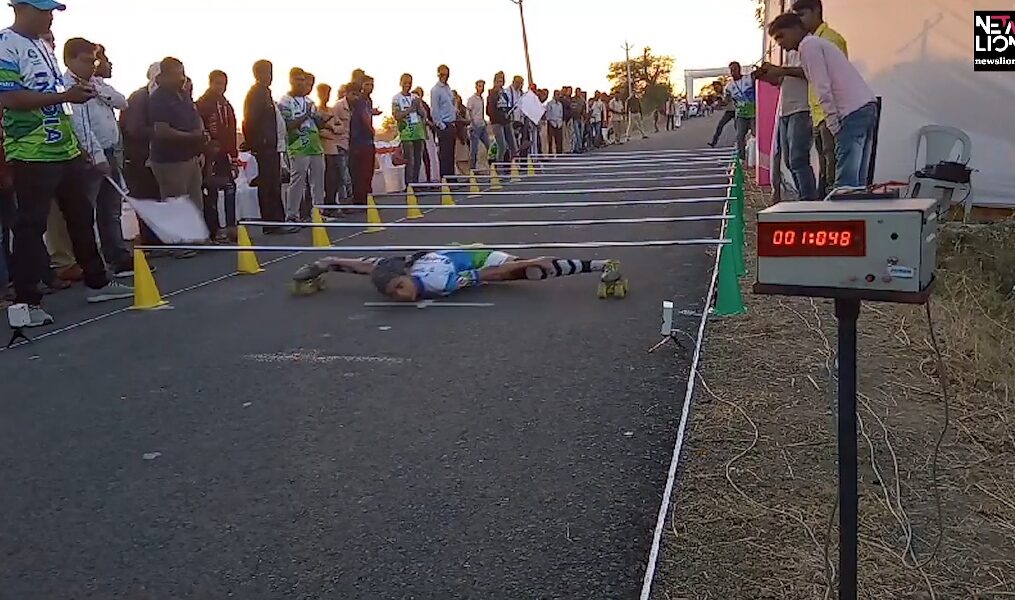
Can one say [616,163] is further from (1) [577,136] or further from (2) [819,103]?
(1) [577,136]

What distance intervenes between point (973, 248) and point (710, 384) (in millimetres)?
4144

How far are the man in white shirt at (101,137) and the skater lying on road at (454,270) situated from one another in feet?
8.33

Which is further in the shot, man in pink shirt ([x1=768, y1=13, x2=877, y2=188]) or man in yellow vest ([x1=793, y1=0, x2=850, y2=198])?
man in yellow vest ([x1=793, y1=0, x2=850, y2=198])

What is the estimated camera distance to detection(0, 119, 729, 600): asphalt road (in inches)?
104

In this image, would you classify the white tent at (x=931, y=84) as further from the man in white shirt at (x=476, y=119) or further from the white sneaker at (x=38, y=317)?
the man in white shirt at (x=476, y=119)

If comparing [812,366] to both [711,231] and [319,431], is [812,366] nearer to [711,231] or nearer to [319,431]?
[319,431]

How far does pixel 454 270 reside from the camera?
6.25m

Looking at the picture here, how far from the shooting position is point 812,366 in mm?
4262

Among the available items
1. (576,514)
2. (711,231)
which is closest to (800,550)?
(576,514)

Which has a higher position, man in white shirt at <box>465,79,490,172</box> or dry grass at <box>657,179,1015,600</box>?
man in white shirt at <box>465,79,490,172</box>

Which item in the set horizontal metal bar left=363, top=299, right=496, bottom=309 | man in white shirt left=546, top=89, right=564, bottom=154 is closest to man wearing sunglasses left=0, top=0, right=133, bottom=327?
horizontal metal bar left=363, top=299, right=496, bottom=309

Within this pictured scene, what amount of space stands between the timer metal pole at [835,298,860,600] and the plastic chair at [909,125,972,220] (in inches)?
259

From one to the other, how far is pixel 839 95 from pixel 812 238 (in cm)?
498
